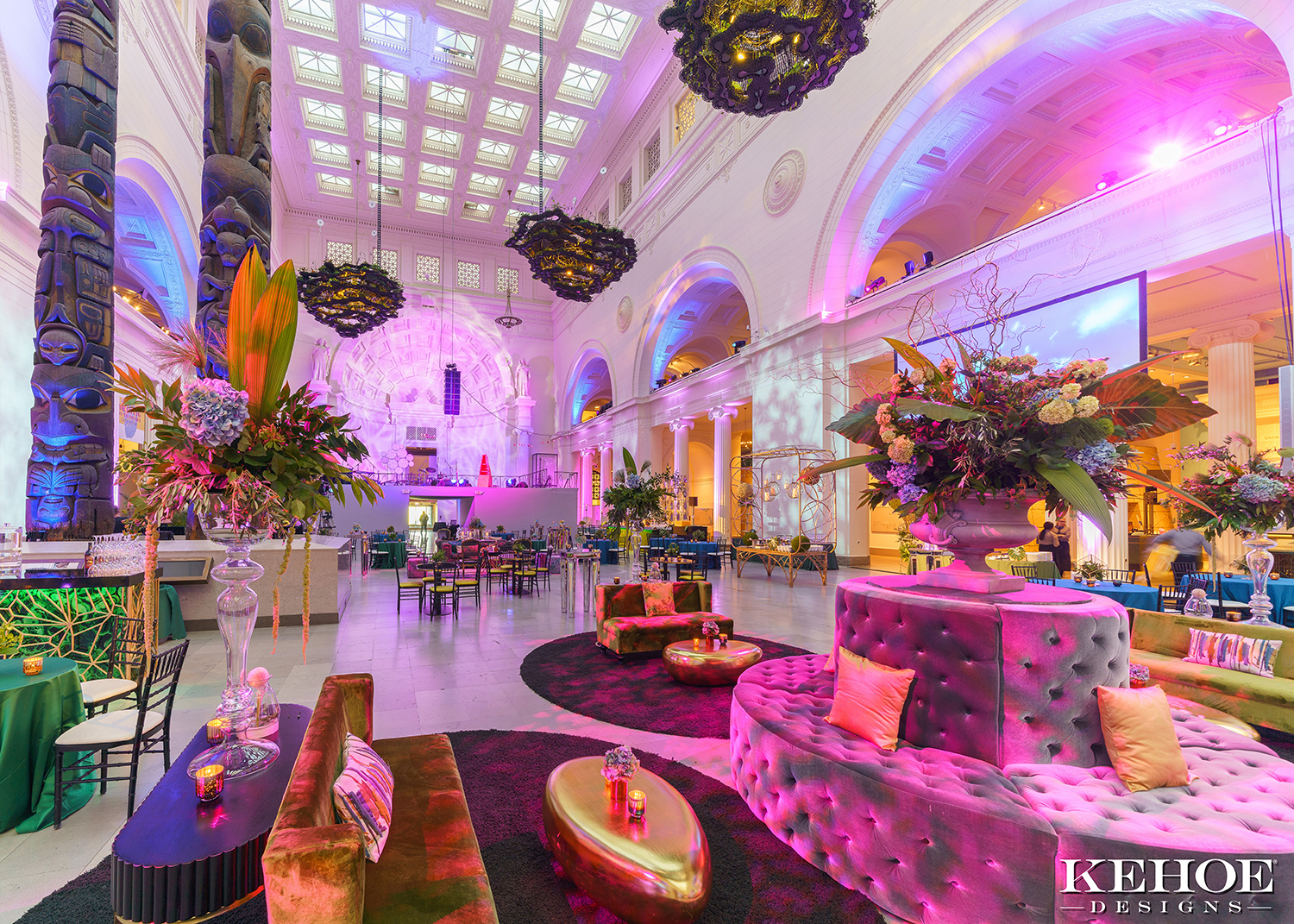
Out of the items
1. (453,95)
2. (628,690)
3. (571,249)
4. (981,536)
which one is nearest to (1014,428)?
(981,536)

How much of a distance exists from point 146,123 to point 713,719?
15748mm

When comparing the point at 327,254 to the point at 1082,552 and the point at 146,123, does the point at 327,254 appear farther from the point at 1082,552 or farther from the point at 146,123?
the point at 1082,552

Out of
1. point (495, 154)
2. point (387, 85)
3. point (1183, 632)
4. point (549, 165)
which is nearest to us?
point (1183, 632)

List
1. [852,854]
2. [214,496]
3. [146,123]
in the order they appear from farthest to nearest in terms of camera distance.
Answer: [146,123], [852,854], [214,496]

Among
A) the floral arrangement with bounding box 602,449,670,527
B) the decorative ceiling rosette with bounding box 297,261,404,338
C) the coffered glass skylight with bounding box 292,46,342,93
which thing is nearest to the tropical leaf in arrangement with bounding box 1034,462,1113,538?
the floral arrangement with bounding box 602,449,670,527

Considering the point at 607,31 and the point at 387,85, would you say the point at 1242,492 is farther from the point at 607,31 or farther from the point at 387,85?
the point at 387,85

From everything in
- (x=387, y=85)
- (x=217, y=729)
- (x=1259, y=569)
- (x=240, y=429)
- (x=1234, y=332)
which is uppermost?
(x=387, y=85)

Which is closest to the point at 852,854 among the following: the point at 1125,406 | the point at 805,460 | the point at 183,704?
the point at 1125,406

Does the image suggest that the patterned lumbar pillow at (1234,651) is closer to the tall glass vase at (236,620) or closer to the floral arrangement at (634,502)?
the tall glass vase at (236,620)

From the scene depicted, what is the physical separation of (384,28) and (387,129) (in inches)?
180

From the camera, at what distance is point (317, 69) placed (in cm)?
1727

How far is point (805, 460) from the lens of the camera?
1314 cm

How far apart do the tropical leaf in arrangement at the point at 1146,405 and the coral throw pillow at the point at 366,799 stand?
3.31 metres

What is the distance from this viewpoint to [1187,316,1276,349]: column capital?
9797 millimetres
